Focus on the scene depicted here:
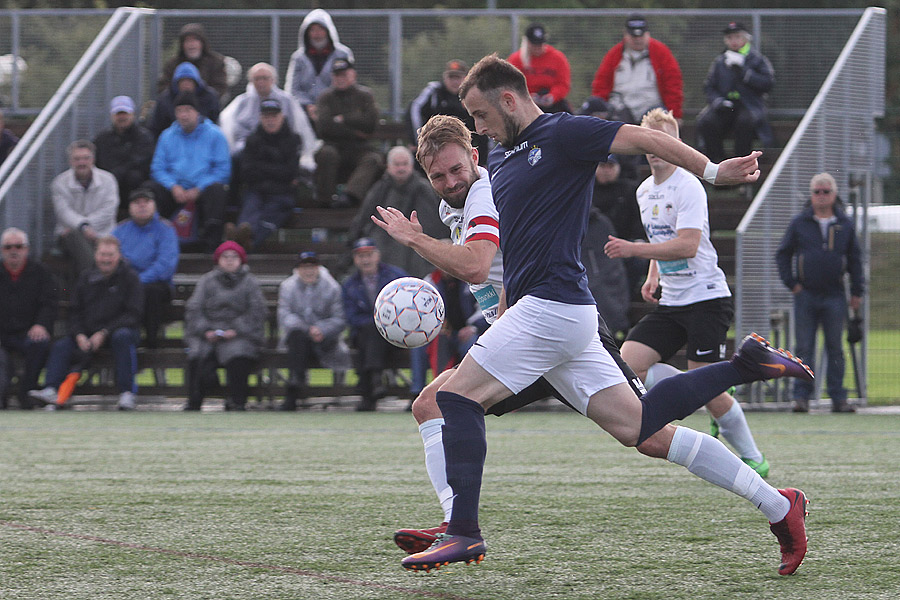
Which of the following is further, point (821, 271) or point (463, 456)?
point (821, 271)

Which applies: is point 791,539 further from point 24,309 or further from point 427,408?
point 24,309

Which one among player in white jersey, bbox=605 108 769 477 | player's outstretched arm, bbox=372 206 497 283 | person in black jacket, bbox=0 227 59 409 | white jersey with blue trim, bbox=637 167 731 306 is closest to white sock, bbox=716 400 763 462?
player in white jersey, bbox=605 108 769 477

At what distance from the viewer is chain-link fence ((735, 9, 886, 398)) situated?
40.7 feet

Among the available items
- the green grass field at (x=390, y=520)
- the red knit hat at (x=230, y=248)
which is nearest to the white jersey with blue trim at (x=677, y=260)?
the green grass field at (x=390, y=520)

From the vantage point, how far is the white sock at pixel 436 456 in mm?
4836

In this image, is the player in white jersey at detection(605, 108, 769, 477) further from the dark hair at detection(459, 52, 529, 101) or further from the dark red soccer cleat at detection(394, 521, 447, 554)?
the dark red soccer cleat at detection(394, 521, 447, 554)

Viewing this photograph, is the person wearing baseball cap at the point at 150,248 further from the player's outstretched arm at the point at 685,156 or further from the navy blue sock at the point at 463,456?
the player's outstretched arm at the point at 685,156

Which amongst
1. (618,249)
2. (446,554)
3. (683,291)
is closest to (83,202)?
(683,291)

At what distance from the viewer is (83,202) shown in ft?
45.1

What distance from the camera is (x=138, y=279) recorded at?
1279 cm

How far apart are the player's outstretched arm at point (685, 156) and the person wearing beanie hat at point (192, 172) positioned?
33.4 feet

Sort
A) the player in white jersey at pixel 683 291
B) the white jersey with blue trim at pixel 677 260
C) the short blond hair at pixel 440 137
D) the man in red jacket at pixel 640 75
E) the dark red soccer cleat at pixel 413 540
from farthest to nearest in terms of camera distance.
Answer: the man in red jacket at pixel 640 75, the white jersey with blue trim at pixel 677 260, the player in white jersey at pixel 683 291, the short blond hair at pixel 440 137, the dark red soccer cleat at pixel 413 540

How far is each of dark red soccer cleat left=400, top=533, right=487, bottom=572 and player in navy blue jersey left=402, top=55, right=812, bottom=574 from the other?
0.07 feet

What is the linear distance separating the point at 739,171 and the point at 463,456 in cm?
136
